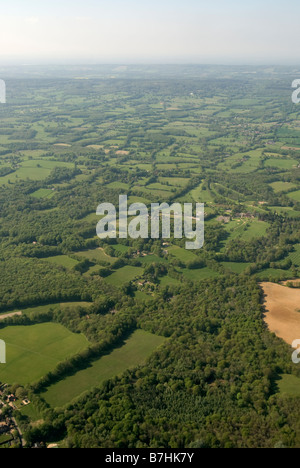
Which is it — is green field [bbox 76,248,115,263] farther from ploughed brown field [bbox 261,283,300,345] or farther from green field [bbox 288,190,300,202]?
green field [bbox 288,190,300,202]

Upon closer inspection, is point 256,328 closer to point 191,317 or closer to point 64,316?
point 191,317

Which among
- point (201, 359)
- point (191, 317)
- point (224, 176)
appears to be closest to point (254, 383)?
point (201, 359)

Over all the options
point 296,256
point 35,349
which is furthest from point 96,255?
point 296,256

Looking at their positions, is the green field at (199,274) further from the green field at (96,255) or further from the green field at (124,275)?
the green field at (96,255)

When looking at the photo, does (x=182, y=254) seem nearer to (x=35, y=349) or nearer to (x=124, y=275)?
(x=124, y=275)

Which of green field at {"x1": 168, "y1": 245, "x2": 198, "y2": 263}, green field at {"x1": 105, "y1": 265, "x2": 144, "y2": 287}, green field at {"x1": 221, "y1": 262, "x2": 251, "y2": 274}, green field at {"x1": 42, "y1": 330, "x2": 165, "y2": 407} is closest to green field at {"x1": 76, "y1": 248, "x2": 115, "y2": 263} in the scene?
green field at {"x1": 105, "y1": 265, "x2": 144, "y2": 287}
